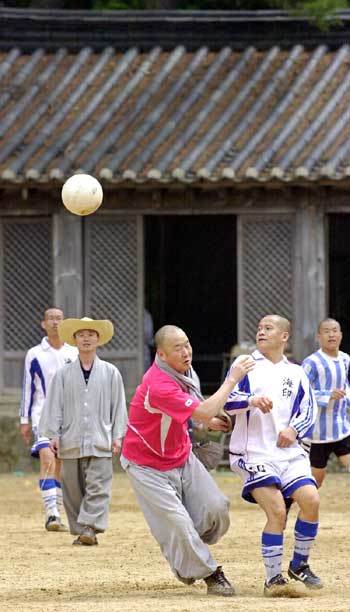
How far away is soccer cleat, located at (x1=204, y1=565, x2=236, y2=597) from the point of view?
352 inches

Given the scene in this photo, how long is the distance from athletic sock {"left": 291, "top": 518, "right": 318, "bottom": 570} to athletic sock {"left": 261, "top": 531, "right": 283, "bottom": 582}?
313mm

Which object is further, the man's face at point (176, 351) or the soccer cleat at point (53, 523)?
the soccer cleat at point (53, 523)

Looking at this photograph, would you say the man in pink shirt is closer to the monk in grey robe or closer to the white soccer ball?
the monk in grey robe

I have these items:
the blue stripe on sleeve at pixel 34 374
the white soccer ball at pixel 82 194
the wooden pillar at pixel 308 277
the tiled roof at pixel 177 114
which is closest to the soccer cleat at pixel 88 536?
the blue stripe on sleeve at pixel 34 374

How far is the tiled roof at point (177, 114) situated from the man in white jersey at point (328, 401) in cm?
380

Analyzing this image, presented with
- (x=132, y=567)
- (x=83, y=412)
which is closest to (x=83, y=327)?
(x=83, y=412)

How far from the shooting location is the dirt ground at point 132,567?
28.1 ft

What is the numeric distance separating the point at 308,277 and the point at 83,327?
6.15 m

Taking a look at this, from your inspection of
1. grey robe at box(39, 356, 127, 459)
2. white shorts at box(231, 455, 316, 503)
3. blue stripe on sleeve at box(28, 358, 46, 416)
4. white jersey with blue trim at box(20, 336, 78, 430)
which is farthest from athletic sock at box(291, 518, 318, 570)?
blue stripe on sleeve at box(28, 358, 46, 416)

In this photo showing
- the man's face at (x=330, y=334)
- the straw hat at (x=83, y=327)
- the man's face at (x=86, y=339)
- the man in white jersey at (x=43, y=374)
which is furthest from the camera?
the man in white jersey at (x=43, y=374)

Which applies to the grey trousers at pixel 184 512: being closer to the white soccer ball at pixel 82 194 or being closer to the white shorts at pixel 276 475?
the white shorts at pixel 276 475

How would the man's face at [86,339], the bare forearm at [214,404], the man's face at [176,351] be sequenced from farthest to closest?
the man's face at [86,339]
the man's face at [176,351]
the bare forearm at [214,404]

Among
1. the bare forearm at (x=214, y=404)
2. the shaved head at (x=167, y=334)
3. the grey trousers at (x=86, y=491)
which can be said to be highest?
the shaved head at (x=167, y=334)

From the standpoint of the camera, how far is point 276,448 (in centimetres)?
899
